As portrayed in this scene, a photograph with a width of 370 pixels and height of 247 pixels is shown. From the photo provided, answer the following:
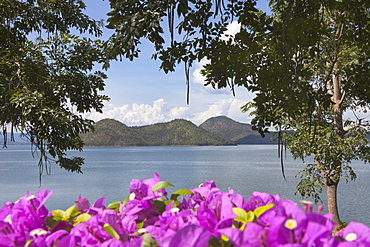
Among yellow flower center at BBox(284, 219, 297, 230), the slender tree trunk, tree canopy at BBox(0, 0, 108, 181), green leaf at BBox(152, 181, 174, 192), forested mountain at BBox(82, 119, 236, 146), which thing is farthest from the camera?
forested mountain at BBox(82, 119, 236, 146)

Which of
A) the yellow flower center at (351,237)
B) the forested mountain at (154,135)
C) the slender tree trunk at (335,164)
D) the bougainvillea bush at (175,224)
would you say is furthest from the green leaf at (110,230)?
the forested mountain at (154,135)

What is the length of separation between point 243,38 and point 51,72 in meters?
4.53

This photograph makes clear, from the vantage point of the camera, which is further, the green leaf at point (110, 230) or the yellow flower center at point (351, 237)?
the green leaf at point (110, 230)

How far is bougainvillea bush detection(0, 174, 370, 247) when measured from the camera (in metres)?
0.85

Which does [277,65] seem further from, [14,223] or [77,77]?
[77,77]

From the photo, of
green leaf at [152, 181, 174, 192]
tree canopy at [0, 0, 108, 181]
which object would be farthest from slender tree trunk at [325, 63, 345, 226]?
green leaf at [152, 181, 174, 192]

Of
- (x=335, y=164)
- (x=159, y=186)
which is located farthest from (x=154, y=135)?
(x=159, y=186)

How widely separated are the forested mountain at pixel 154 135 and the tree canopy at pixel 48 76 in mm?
108452

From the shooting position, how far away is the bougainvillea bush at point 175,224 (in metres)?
0.85

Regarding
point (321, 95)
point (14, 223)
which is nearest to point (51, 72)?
point (321, 95)

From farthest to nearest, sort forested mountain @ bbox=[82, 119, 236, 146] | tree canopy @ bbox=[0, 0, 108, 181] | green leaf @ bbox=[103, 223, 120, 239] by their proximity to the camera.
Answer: forested mountain @ bbox=[82, 119, 236, 146] < tree canopy @ bbox=[0, 0, 108, 181] < green leaf @ bbox=[103, 223, 120, 239]

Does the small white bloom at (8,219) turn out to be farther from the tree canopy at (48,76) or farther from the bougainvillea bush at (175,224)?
Answer: the tree canopy at (48,76)

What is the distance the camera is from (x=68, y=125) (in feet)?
17.8

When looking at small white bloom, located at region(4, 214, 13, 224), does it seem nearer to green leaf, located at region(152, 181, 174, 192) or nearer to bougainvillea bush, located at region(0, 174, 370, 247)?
bougainvillea bush, located at region(0, 174, 370, 247)
